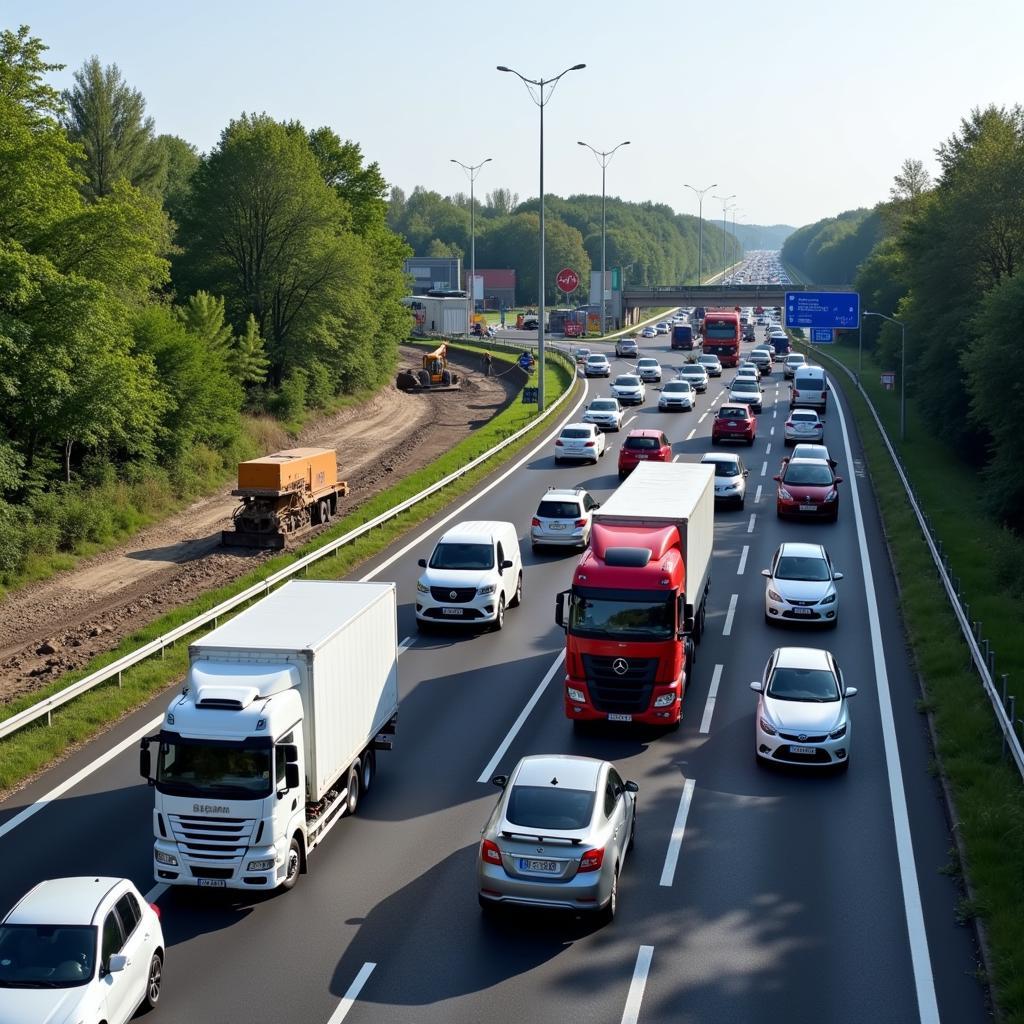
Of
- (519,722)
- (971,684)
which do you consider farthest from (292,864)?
(971,684)

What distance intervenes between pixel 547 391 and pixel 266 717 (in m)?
61.1

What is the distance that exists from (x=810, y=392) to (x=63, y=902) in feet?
185

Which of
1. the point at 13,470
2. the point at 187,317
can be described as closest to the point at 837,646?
the point at 13,470

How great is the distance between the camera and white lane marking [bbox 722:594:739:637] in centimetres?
2884

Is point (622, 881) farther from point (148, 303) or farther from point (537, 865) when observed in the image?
point (148, 303)

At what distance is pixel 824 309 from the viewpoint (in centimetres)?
8594

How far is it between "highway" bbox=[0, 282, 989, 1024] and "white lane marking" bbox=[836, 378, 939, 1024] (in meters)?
0.04

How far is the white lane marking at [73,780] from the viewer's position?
1853 cm

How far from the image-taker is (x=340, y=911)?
15.9m

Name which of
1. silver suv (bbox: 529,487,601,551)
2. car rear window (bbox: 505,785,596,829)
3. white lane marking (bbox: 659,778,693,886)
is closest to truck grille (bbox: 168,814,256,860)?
car rear window (bbox: 505,785,596,829)

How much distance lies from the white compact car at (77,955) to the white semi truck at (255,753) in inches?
85.1

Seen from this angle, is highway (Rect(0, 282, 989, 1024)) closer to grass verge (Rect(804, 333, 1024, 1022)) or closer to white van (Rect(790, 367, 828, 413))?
grass verge (Rect(804, 333, 1024, 1022))

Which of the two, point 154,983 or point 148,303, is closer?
point 154,983

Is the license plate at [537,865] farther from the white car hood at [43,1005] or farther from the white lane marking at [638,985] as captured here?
the white car hood at [43,1005]
